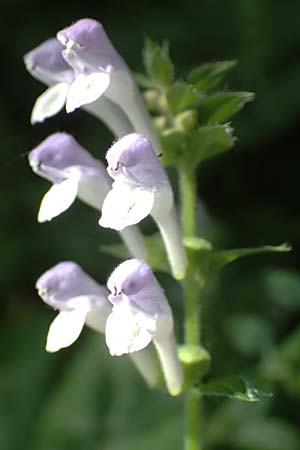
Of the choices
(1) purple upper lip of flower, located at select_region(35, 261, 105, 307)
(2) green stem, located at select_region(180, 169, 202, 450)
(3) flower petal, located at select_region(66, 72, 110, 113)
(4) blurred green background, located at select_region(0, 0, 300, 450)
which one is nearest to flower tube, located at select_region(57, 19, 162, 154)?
(3) flower petal, located at select_region(66, 72, 110, 113)

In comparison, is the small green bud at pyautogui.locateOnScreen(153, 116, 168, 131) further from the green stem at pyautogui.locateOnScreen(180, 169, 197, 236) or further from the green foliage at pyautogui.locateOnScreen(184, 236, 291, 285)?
the green foliage at pyautogui.locateOnScreen(184, 236, 291, 285)

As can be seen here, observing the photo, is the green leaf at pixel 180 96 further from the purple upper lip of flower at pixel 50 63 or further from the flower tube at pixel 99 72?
the purple upper lip of flower at pixel 50 63

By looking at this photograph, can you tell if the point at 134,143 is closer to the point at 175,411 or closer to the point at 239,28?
the point at 175,411

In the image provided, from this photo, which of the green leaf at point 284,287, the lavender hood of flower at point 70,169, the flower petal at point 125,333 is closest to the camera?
the flower petal at point 125,333

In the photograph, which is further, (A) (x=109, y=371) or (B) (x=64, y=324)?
(A) (x=109, y=371)

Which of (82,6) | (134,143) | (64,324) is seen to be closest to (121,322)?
(64,324)

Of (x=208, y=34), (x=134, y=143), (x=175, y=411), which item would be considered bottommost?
(x=175, y=411)

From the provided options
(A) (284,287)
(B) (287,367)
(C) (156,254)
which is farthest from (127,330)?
(A) (284,287)

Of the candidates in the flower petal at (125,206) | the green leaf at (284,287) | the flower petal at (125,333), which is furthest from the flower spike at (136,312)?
the green leaf at (284,287)
